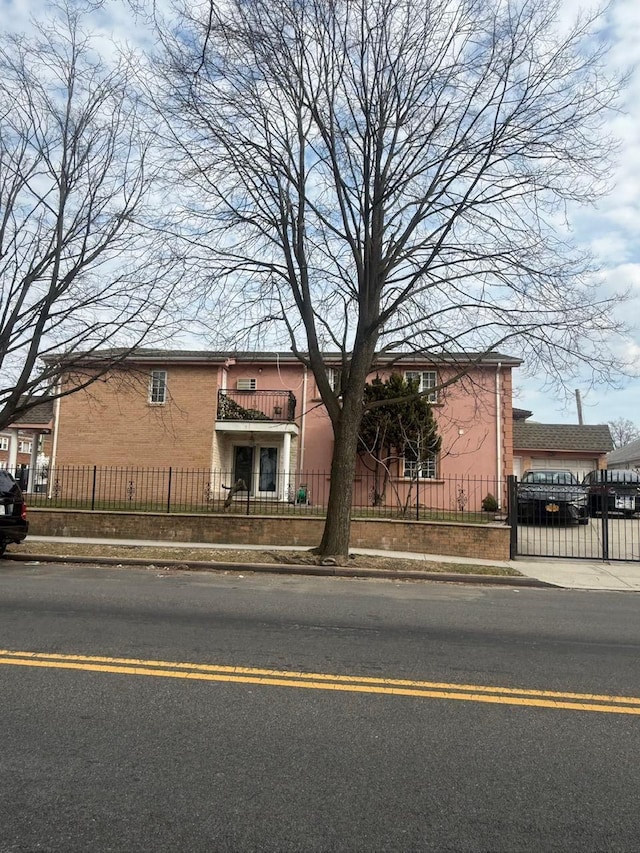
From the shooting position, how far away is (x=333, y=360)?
23.2m

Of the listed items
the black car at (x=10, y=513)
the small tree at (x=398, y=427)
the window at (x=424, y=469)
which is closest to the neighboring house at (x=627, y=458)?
the window at (x=424, y=469)

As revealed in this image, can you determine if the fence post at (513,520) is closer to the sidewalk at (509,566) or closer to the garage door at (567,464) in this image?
the sidewalk at (509,566)

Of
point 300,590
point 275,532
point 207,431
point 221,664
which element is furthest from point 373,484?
point 221,664

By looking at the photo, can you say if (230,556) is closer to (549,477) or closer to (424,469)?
(424,469)

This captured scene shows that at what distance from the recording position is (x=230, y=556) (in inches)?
489

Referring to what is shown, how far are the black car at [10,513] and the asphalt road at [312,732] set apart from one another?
4.74 meters

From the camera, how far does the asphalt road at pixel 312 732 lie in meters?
2.98

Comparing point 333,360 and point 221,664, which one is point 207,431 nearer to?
point 333,360

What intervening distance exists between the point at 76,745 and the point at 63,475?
21.8 m

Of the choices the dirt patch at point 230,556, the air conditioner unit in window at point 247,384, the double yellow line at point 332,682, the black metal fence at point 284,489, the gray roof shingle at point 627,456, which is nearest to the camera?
the double yellow line at point 332,682

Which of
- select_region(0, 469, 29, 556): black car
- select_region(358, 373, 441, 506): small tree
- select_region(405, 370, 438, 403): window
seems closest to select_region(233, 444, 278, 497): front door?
select_region(358, 373, 441, 506): small tree

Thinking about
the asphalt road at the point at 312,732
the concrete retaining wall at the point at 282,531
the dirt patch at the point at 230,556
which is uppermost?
the concrete retaining wall at the point at 282,531

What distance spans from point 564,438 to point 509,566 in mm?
19889

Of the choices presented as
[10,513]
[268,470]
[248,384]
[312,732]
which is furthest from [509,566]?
[248,384]
